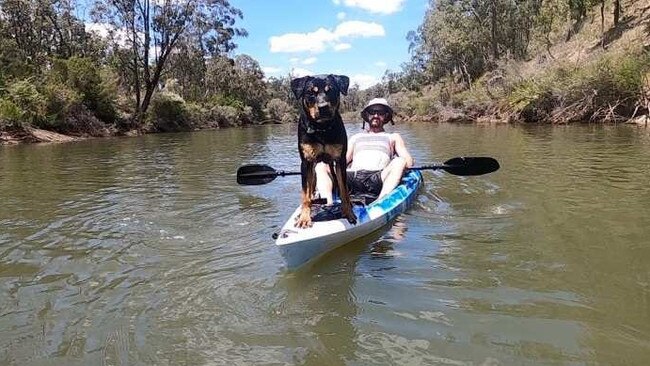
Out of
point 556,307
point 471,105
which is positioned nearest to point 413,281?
point 556,307

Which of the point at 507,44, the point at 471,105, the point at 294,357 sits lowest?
the point at 294,357

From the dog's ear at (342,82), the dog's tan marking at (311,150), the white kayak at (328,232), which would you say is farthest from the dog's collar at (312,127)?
the white kayak at (328,232)

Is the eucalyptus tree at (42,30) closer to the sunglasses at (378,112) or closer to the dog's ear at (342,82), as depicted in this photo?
the sunglasses at (378,112)

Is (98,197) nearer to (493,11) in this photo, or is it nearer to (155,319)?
(155,319)

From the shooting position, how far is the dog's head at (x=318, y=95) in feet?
14.9

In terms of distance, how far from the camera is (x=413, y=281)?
4.27 metres

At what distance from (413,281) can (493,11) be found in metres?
47.6

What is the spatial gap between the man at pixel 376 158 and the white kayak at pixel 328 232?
458 mm

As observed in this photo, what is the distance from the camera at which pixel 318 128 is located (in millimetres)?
4652

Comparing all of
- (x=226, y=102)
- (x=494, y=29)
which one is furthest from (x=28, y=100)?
(x=494, y=29)

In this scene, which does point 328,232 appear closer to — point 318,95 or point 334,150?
point 334,150

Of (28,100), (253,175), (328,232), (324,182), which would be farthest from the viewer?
(28,100)

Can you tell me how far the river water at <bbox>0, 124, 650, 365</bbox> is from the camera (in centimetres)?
317

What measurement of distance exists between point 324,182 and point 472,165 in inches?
103
